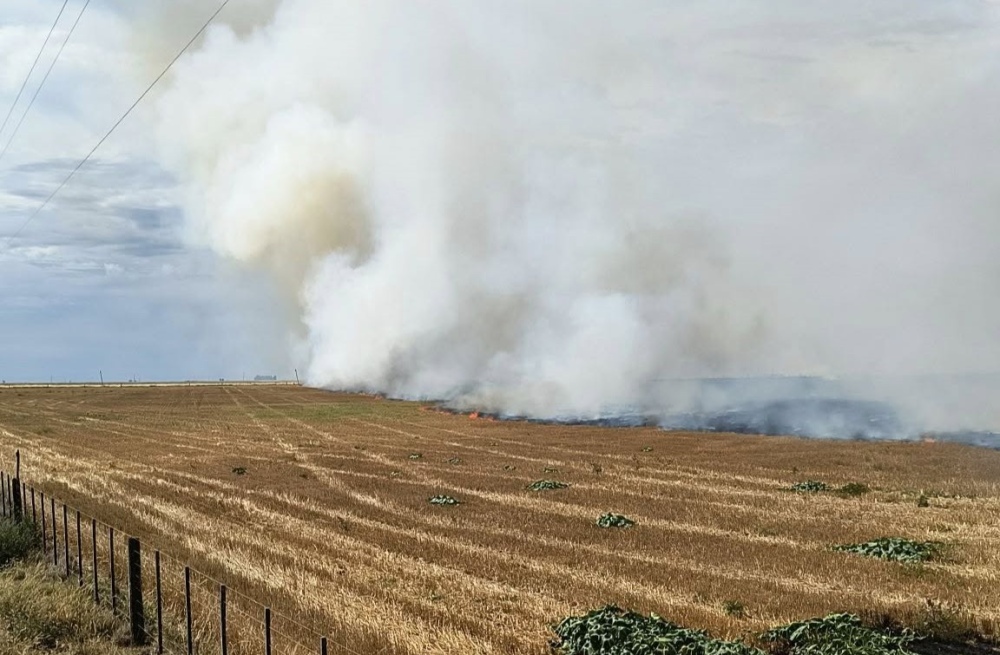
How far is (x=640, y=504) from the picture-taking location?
31516mm

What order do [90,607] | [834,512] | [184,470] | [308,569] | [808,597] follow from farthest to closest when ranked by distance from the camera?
[184,470]
[834,512]
[308,569]
[808,597]
[90,607]

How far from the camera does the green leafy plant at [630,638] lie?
1357 cm

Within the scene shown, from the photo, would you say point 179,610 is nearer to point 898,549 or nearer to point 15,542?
point 15,542

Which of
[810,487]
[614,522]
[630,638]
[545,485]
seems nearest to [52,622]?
[630,638]

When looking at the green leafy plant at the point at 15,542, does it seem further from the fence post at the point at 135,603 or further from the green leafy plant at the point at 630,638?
the green leafy plant at the point at 630,638

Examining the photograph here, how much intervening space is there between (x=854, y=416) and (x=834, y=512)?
54953 mm

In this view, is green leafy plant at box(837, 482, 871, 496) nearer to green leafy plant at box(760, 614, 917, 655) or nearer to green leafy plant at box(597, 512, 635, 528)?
green leafy plant at box(597, 512, 635, 528)

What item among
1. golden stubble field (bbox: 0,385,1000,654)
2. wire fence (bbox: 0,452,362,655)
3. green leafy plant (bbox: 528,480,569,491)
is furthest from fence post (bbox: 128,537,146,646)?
green leafy plant (bbox: 528,480,569,491)

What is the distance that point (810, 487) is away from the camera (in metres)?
35.1

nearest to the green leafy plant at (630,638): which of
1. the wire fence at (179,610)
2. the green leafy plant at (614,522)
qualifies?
the wire fence at (179,610)

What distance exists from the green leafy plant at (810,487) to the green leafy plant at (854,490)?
0.67 metres

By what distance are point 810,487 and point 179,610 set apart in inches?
997

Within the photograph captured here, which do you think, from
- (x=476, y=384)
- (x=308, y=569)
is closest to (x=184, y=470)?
(x=308, y=569)

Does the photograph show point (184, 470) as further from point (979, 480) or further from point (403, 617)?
point (979, 480)
